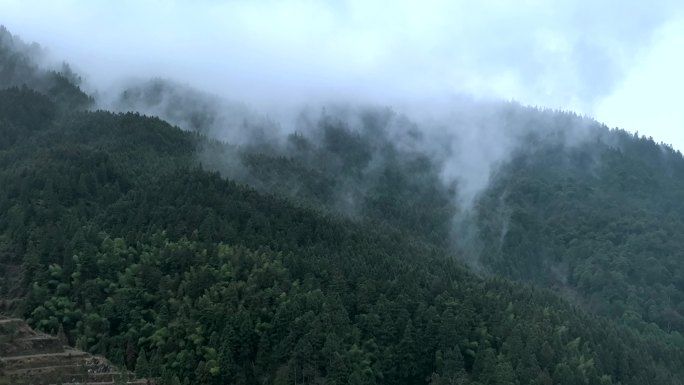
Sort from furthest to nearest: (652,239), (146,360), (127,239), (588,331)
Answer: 1. (652,239)
2. (588,331)
3. (127,239)
4. (146,360)

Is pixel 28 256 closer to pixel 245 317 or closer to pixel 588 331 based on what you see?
pixel 245 317

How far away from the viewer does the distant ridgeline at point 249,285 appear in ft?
272

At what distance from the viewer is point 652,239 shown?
161375mm

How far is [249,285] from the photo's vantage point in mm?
88562

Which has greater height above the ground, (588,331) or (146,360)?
(588,331)

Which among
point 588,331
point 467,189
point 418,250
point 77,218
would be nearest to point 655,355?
point 588,331

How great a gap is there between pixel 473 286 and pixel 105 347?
46020mm

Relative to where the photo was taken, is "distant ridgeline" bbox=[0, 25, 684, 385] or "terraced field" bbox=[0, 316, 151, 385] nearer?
"terraced field" bbox=[0, 316, 151, 385]

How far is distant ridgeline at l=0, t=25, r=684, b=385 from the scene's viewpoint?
272 ft

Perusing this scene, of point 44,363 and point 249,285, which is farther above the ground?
point 249,285

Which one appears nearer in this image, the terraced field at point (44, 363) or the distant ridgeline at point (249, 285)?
the terraced field at point (44, 363)

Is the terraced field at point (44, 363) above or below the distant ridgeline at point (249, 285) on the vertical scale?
below

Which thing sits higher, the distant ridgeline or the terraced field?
the distant ridgeline

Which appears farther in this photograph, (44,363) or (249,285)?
(249,285)
